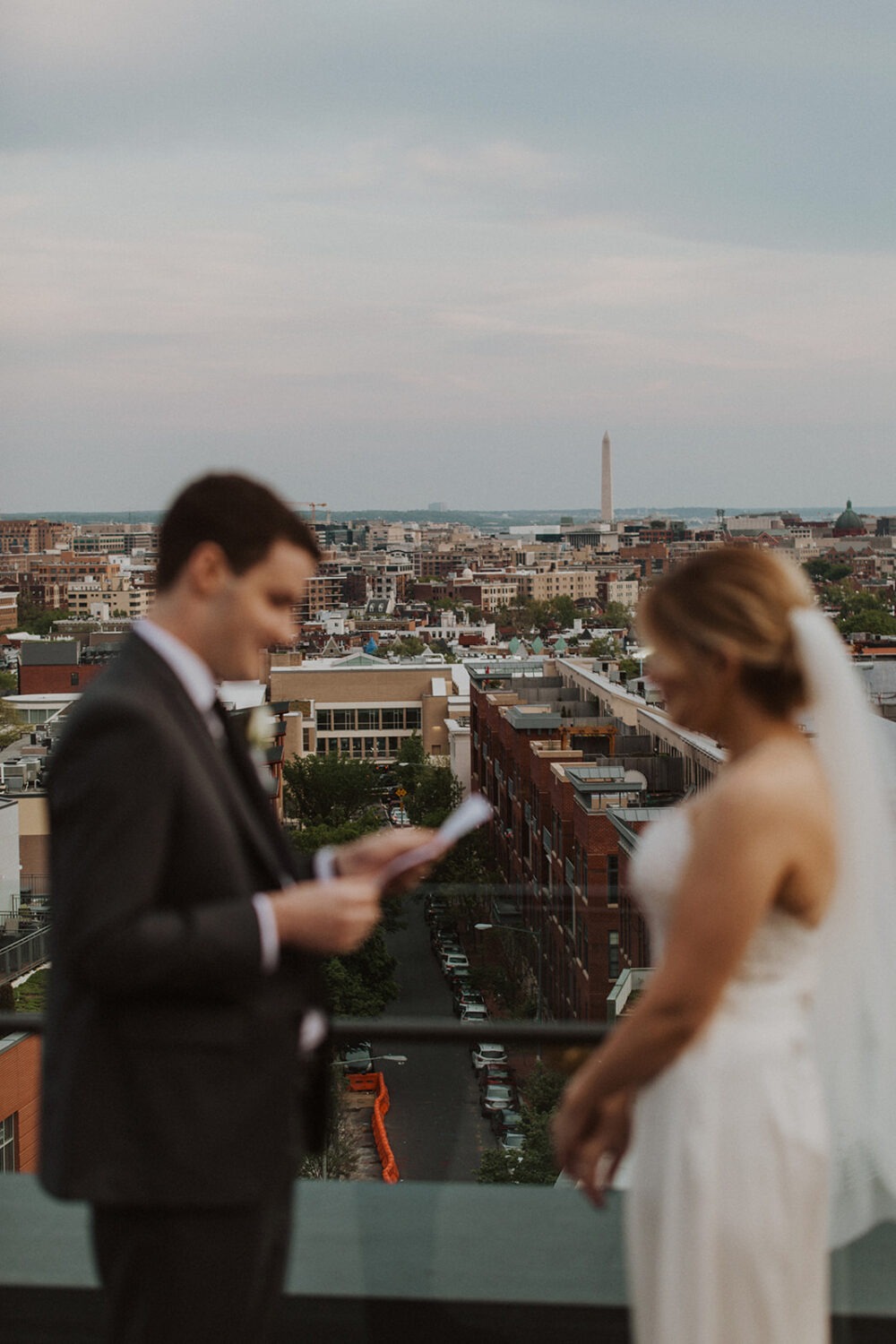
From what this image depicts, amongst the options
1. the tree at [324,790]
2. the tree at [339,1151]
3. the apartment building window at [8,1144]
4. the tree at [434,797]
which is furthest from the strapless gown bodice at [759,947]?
the tree at [324,790]

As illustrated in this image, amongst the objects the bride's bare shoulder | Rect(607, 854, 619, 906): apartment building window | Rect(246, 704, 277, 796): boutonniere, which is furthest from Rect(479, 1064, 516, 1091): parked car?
the bride's bare shoulder

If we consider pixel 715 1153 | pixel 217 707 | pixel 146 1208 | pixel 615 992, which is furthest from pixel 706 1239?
pixel 615 992

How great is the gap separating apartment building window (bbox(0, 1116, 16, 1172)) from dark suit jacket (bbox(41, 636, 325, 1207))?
72cm

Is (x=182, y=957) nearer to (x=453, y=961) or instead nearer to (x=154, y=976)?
(x=154, y=976)

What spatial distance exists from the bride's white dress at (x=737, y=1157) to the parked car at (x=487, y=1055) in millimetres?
636

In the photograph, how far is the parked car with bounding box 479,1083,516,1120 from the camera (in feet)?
5.55

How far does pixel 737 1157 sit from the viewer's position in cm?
102

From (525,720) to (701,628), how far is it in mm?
16810

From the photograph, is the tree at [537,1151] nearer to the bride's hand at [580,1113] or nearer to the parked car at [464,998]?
the parked car at [464,998]

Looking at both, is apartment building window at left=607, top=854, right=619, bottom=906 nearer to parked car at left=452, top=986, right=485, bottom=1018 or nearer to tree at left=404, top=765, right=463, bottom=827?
parked car at left=452, top=986, right=485, bottom=1018

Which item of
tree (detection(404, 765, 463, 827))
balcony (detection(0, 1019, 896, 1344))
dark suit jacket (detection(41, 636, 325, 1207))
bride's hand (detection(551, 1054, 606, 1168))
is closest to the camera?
dark suit jacket (detection(41, 636, 325, 1207))

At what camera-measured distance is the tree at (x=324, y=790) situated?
26.8 m

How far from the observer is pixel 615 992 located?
1751mm

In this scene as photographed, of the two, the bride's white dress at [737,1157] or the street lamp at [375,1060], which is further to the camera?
the street lamp at [375,1060]
